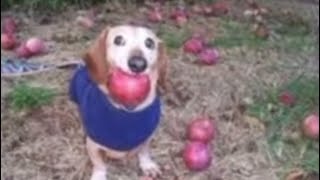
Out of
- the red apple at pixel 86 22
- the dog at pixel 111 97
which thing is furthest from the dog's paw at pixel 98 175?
the red apple at pixel 86 22

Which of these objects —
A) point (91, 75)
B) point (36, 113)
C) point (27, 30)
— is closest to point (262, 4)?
point (27, 30)

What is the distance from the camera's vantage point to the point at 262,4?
4.04m

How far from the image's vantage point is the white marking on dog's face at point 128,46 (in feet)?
7.45

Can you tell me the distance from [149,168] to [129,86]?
1.44 ft

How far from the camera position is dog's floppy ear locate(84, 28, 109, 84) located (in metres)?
2.34

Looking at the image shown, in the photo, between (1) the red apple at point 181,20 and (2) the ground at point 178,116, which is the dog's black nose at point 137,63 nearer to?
(2) the ground at point 178,116

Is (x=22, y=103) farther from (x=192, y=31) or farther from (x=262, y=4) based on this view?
(x=262, y=4)

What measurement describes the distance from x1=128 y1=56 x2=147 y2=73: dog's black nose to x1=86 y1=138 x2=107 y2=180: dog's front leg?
361mm

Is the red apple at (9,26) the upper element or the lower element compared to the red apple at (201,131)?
lower

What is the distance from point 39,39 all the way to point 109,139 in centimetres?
120

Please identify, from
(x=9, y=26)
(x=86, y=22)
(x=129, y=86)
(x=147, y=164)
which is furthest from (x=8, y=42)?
(x=129, y=86)

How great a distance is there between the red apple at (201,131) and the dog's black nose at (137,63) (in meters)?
0.56

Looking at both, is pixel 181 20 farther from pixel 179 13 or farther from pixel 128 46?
pixel 128 46

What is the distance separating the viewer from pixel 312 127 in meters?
2.81
